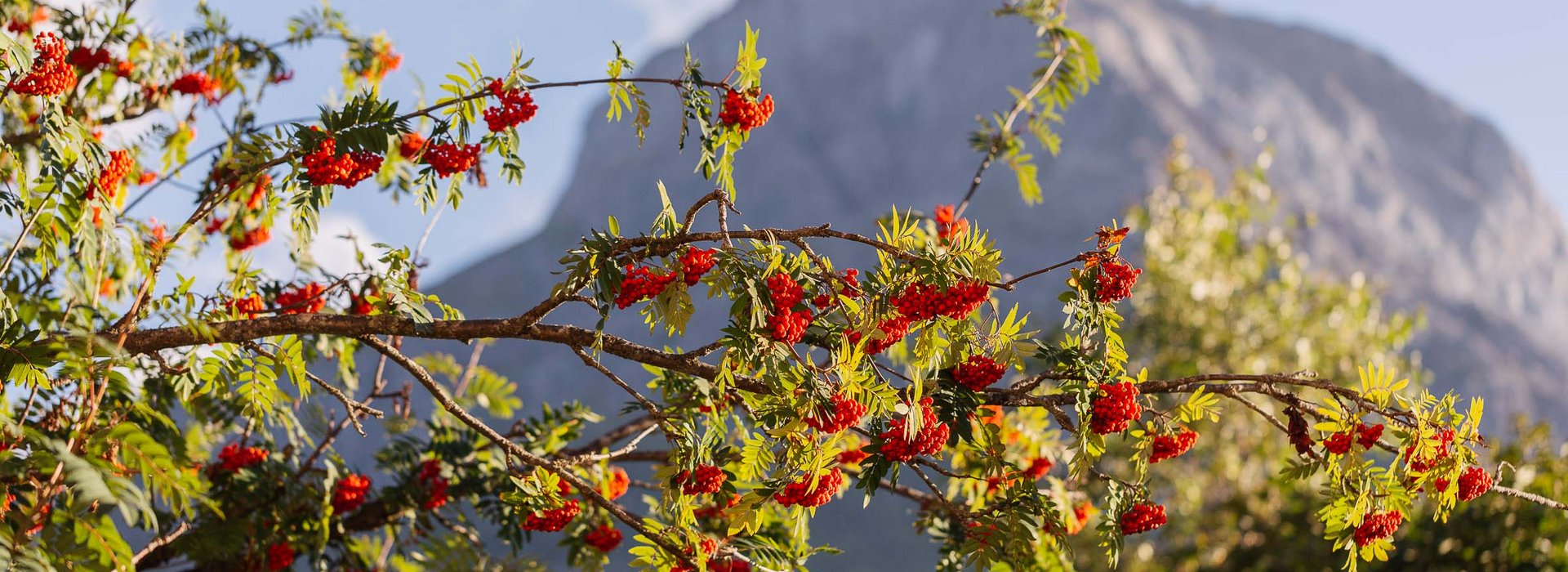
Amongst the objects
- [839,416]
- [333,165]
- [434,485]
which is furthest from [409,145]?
[839,416]

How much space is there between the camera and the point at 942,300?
99.5 inches

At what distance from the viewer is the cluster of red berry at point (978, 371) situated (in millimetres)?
2787

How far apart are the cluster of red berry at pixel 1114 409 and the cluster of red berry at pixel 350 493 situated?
2.83m

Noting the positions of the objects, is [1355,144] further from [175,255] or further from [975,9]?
[175,255]

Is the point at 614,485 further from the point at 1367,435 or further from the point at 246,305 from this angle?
the point at 1367,435

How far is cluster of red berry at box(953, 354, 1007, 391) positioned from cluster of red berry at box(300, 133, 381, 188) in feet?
5.36

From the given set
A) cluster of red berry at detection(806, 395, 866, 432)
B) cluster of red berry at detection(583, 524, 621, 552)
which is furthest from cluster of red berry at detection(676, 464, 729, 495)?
cluster of red berry at detection(583, 524, 621, 552)

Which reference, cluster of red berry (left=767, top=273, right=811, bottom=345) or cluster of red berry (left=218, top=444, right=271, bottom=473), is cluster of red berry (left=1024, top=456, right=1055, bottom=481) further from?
cluster of red berry (left=218, top=444, right=271, bottom=473)

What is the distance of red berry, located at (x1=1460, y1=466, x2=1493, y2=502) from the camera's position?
2.94m

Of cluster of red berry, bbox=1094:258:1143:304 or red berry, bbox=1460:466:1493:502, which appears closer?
cluster of red berry, bbox=1094:258:1143:304

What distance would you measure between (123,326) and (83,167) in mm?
445

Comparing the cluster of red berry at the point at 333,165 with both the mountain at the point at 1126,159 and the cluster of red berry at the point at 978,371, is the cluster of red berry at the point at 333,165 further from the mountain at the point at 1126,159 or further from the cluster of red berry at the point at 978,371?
the mountain at the point at 1126,159

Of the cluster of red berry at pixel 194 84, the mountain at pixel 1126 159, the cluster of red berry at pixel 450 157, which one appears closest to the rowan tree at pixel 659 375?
the cluster of red berry at pixel 450 157

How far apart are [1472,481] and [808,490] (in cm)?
164
